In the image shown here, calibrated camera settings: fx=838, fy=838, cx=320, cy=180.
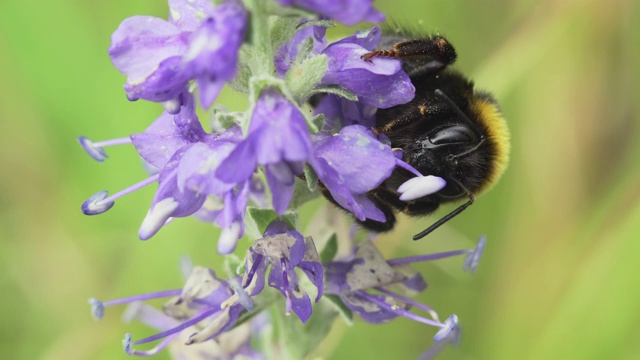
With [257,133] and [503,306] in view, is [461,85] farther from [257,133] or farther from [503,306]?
[503,306]

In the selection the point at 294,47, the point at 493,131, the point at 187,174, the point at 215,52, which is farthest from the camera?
the point at 493,131

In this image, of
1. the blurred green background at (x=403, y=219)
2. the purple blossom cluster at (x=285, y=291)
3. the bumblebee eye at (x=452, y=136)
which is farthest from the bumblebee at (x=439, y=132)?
the blurred green background at (x=403, y=219)

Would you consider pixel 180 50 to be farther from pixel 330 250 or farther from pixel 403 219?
pixel 403 219

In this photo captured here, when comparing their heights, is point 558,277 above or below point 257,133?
below

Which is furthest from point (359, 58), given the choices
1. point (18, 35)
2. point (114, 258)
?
point (18, 35)

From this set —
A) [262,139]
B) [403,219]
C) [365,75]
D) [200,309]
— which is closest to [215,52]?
[262,139]
